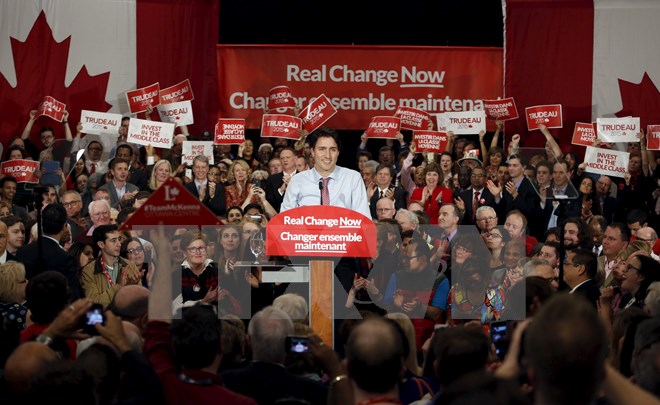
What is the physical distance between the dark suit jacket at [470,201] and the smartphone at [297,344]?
6.50m

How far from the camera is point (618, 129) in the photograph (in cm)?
1252

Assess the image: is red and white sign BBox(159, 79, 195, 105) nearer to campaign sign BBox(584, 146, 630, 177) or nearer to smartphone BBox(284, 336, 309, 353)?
campaign sign BBox(584, 146, 630, 177)

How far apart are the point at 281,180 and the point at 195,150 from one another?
69.6 inches

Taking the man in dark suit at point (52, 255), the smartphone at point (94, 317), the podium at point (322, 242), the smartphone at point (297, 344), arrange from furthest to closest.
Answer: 1. the man in dark suit at point (52, 255)
2. the podium at point (322, 242)
3. the smartphone at point (297, 344)
4. the smartphone at point (94, 317)

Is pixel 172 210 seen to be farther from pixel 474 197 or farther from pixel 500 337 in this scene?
pixel 474 197

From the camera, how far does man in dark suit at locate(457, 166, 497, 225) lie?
10343 millimetres

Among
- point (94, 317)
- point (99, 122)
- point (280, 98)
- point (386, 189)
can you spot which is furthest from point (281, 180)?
point (94, 317)

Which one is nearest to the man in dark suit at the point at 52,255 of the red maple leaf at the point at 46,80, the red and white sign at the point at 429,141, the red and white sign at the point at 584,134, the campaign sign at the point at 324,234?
the campaign sign at the point at 324,234

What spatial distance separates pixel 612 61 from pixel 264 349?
1091cm

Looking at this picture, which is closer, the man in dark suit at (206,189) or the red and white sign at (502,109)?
the man in dark suit at (206,189)

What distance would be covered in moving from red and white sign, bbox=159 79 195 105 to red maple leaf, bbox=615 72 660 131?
5580mm

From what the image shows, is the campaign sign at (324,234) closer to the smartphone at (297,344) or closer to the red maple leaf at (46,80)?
the smartphone at (297,344)

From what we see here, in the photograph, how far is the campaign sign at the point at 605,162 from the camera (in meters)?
11.8

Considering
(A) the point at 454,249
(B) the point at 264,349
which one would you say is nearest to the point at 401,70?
(A) the point at 454,249
